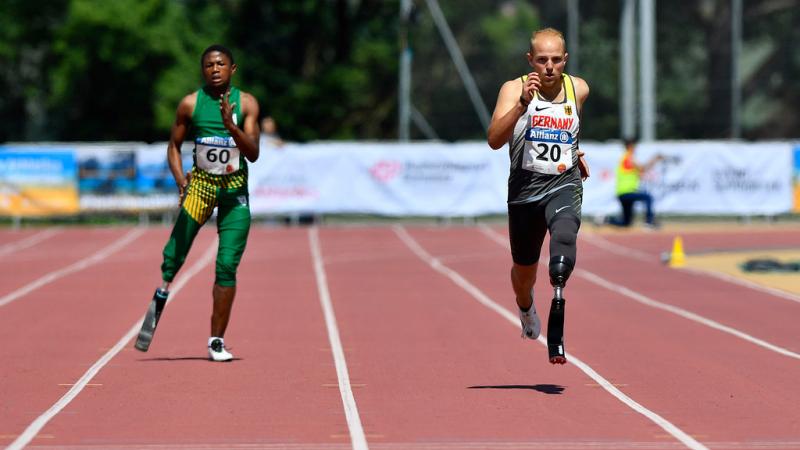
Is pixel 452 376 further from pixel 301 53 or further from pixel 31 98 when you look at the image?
pixel 31 98

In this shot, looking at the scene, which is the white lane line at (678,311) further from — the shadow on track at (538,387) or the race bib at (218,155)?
the race bib at (218,155)

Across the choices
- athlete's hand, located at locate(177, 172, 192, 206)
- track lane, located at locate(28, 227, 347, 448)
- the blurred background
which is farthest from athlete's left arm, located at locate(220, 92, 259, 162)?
the blurred background

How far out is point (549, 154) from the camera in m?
9.50

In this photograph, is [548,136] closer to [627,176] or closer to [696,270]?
[696,270]

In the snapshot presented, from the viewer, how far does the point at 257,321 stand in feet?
47.8

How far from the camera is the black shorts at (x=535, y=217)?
9.55 meters

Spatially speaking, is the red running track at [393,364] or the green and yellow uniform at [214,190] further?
the green and yellow uniform at [214,190]

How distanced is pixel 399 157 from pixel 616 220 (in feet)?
16.8

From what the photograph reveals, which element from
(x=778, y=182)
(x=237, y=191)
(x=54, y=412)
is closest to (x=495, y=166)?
(x=778, y=182)

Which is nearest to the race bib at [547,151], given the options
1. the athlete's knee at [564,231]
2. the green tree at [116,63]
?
the athlete's knee at [564,231]

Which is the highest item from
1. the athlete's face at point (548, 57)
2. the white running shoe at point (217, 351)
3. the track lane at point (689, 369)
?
the athlete's face at point (548, 57)

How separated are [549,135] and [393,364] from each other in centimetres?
243

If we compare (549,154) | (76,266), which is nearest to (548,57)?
(549,154)

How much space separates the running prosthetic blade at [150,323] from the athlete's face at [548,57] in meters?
3.23
